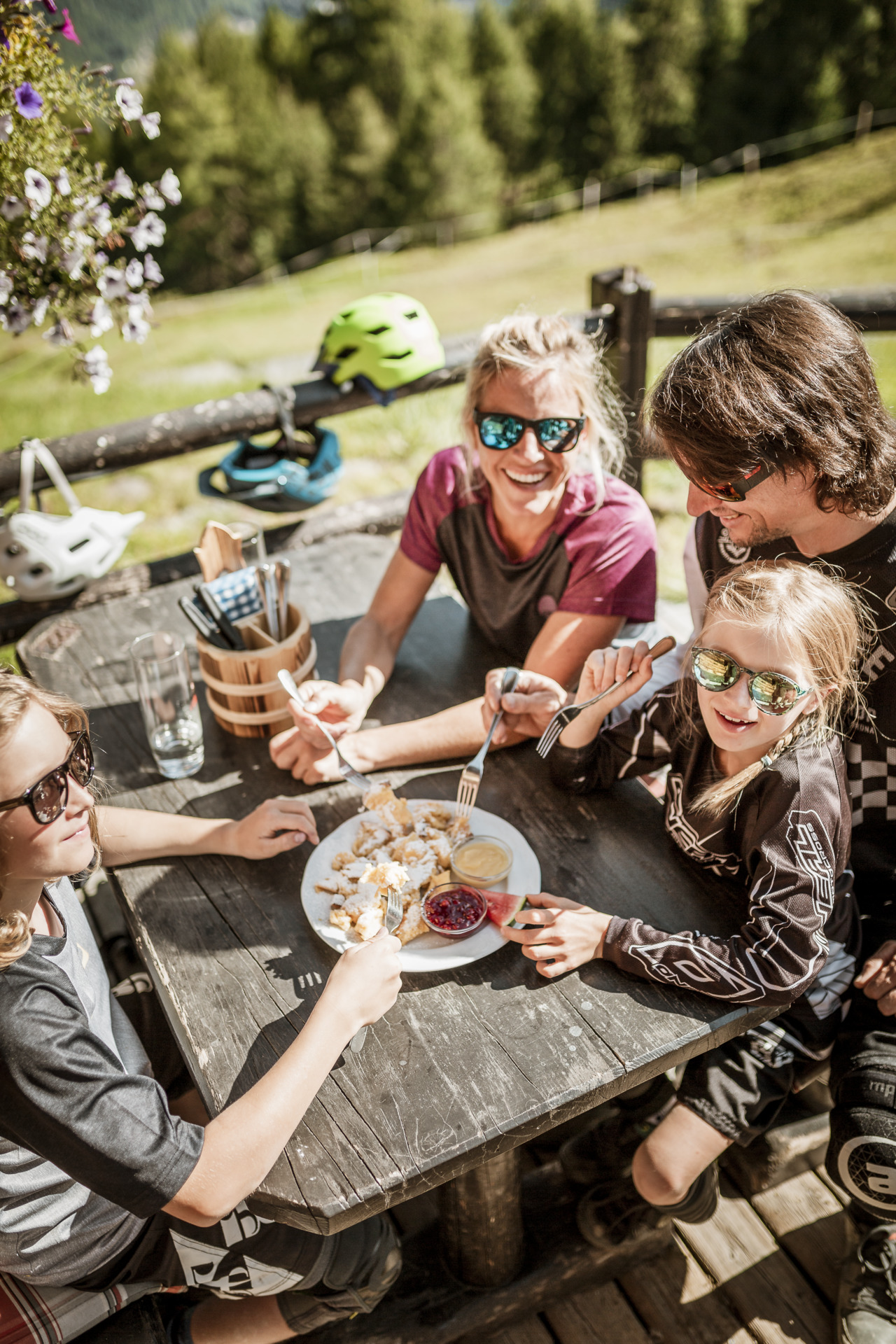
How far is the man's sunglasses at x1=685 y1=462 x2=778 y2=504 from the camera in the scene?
5.65 ft

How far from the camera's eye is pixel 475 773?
6.07 ft

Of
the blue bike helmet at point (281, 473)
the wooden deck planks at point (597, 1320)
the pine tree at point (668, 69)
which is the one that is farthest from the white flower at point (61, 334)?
the pine tree at point (668, 69)

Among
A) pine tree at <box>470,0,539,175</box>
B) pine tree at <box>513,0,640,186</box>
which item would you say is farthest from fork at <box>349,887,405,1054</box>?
pine tree at <box>470,0,539,175</box>

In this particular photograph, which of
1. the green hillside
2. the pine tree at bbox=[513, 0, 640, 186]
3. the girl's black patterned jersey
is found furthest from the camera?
the pine tree at bbox=[513, 0, 640, 186]

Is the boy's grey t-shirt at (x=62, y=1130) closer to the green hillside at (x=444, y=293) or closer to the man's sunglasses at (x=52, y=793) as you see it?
the man's sunglasses at (x=52, y=793)

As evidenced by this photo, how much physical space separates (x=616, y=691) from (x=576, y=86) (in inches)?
1463

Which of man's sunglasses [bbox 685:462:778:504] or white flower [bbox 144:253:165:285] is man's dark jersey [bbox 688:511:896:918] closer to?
man's sunglasses [bbox 685:462:778:504]

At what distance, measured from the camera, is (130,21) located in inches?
1117

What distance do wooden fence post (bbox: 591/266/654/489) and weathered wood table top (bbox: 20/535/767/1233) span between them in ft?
6.73

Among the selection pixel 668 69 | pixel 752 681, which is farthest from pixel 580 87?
pixel 752 681

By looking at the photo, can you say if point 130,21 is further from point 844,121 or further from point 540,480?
point 540,480

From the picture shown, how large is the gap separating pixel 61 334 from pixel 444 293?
16239 mm

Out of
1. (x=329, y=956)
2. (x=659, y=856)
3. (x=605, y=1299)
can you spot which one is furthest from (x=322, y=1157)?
(x=605, y=1299)

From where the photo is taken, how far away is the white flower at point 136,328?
2.41 metres
